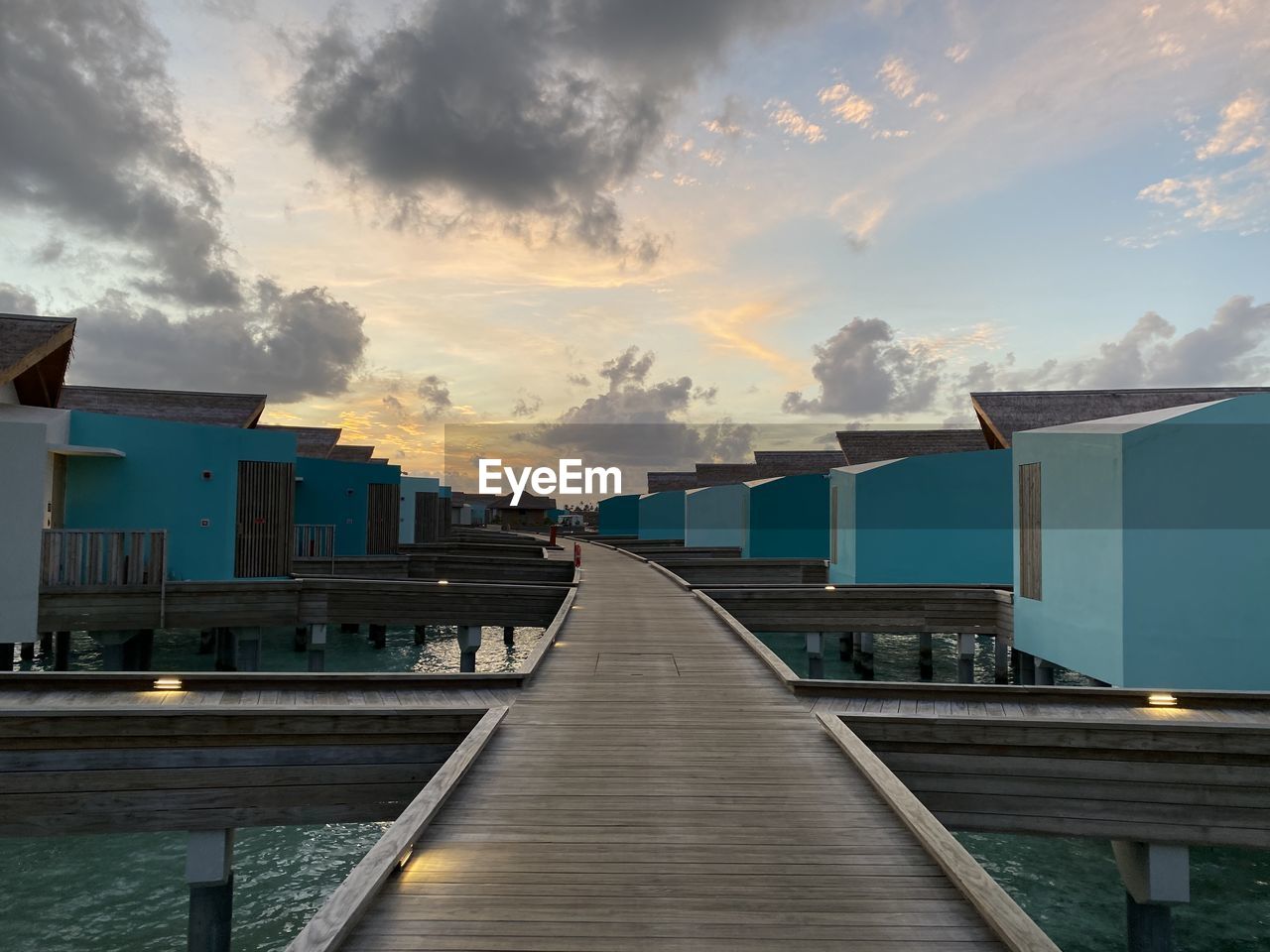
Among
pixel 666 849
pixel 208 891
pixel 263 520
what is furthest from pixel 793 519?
pixel 666 849

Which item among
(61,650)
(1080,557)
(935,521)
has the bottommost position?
(61,650)

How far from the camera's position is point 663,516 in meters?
52.2

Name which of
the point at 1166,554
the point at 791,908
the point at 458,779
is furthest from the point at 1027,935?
the point at 1166,554

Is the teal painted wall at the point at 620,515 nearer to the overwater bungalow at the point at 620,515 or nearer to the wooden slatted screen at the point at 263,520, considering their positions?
the overwater bungalow at the point at 620,515

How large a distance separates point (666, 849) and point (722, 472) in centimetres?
4867

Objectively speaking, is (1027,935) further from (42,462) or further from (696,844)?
(42,462)

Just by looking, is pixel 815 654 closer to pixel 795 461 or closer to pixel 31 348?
pixel 31 348

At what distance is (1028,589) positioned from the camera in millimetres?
15203

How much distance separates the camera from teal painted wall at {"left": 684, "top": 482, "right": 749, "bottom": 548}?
34562mm

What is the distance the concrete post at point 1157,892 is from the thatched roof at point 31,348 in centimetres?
1989

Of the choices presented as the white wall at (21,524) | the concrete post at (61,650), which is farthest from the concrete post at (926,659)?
the concrete post at (61,650)

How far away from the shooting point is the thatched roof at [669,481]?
61.5 m

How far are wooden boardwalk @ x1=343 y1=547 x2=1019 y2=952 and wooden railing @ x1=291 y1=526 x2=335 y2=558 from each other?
63.5 feet

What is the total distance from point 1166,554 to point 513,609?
462 inches
